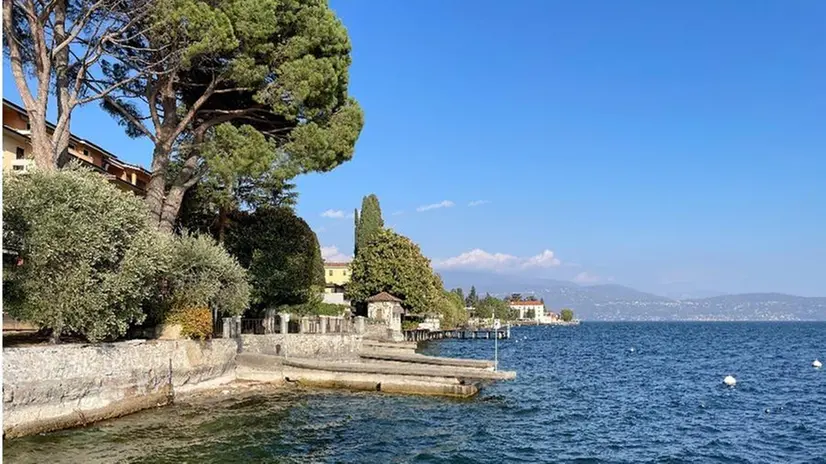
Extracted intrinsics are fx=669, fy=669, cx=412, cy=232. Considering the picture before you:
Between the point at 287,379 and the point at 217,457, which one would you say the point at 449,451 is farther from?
the point at 287,379

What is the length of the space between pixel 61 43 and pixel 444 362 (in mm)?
18681

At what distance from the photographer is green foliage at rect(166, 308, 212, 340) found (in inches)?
845

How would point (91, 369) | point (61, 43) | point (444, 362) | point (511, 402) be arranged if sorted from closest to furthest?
point (91, 369), point (61, 43), point (511, 402), point (444, 362)

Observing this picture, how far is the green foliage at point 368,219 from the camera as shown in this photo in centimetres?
7450

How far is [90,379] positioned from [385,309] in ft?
143

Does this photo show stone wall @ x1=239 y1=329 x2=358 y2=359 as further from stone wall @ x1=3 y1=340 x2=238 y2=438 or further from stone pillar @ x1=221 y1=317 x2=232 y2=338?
stone wall @ x1=3 y1=340 x2=238 y2=438

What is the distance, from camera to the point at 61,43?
2098 centimetres

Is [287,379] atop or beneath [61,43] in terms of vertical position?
beneath

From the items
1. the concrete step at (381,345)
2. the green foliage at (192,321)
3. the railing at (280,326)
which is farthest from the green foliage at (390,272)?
the green foliage at (192,321)

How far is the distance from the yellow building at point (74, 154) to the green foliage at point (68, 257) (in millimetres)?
5622

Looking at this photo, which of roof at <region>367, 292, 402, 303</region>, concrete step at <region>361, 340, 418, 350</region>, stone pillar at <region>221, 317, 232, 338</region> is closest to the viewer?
stone pillar at <region>221, 317, 232, 338</region>

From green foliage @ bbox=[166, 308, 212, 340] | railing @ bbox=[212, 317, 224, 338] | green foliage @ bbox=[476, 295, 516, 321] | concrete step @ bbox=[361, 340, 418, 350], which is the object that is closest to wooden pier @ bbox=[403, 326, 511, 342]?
concrete step @ bbox=[361, 340, 418, 350]

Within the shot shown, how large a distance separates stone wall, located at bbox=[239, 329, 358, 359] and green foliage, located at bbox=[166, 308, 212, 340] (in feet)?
13.3

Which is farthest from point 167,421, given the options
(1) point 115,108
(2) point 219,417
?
(1) point 115,108
